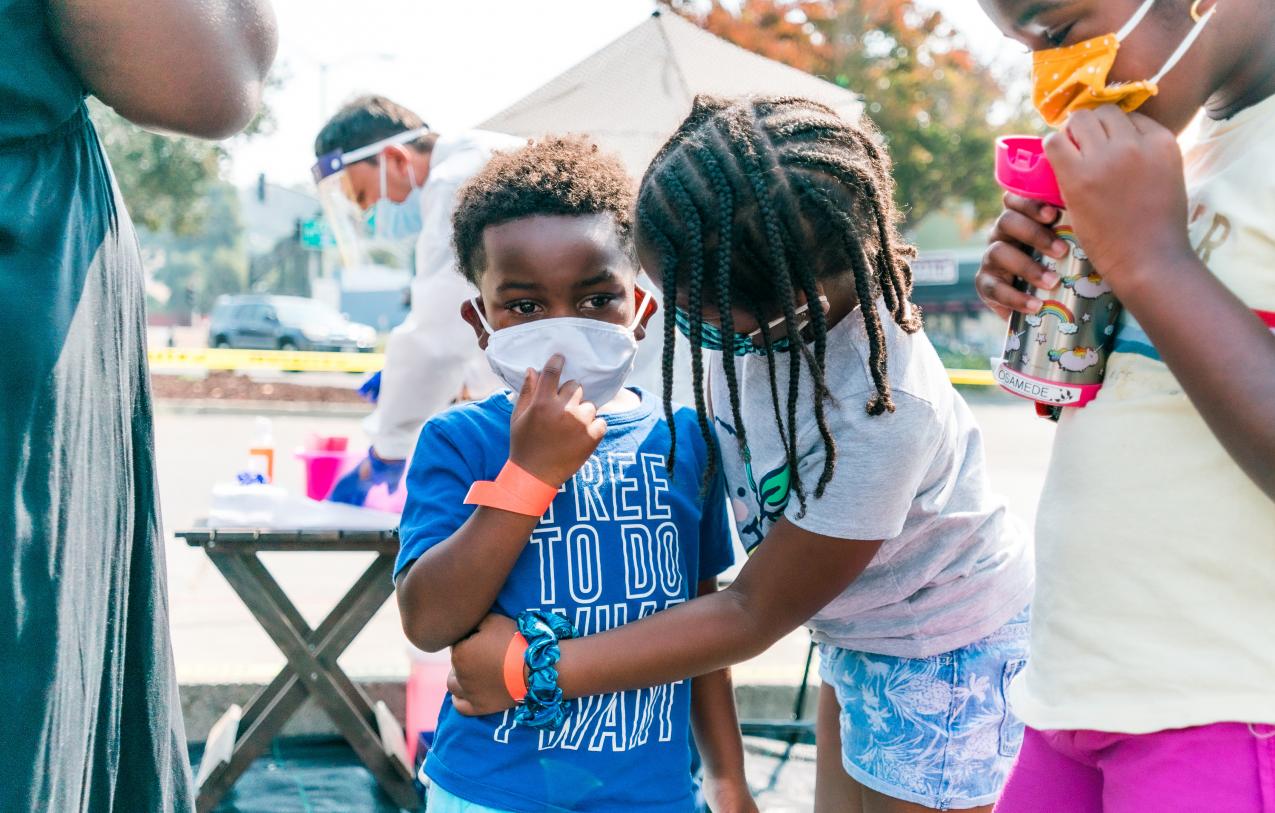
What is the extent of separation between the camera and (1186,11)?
41.4 inches

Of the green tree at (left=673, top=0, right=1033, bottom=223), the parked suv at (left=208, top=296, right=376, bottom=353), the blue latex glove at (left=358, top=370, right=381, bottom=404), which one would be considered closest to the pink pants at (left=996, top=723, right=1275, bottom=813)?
the blue latex glove at (left=358, top=370, right=381, bottom=404)

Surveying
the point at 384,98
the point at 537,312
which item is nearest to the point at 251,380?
the point at 384,98

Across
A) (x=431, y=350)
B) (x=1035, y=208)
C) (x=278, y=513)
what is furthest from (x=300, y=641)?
(x=1035, y=208)

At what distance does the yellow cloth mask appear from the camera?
1042 mm

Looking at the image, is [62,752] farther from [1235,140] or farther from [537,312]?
[1235,140]

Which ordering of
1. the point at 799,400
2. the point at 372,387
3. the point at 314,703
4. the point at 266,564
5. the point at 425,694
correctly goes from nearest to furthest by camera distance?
the point at 799,400 → the point at 425,694 → the point at 314,703 → the point at 372,387 → the point at 266,564

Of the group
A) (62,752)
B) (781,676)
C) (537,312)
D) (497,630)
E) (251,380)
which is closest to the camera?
(62,752)

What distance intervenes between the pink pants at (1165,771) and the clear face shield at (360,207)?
10.9 ft

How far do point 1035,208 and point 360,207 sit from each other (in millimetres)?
3374

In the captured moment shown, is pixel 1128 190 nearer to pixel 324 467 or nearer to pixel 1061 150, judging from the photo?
pixel 1061 150

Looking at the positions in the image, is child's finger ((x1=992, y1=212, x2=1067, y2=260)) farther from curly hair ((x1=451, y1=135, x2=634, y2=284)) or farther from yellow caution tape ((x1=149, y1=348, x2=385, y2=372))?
yellow caution tape ((x1=149, y1=348, x2=385, y2=372))

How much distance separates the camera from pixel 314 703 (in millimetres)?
3654

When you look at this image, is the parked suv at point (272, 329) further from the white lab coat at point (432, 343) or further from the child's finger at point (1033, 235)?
the child's finger at point (1033, 235)

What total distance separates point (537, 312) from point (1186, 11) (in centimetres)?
97
